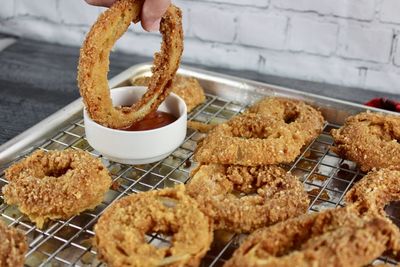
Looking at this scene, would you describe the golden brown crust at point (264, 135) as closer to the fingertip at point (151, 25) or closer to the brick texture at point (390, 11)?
the fingertip at point (151, 25)

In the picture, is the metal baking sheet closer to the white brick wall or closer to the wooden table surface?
the wooden table surface

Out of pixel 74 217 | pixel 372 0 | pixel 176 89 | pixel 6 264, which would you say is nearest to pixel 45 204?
pixel 74 217

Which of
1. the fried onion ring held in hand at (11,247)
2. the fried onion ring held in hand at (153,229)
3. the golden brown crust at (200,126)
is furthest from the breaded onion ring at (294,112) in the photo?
the fried onion ring held in hand at (11,247)

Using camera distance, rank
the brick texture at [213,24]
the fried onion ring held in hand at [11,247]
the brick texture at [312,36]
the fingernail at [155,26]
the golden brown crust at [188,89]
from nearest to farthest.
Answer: the fried onion ring held in hand at [11,247] → the fingernail at [155,26] → the golden brown crust at [188,89] → the brick texture at [312,36] → the brick texture at [213,24]

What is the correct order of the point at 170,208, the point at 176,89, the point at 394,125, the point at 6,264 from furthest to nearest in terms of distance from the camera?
the point at 176,89 → the point at 394,125 → the point at 170,208 → the point at 6,264

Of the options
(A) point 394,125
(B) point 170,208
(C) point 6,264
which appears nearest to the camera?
(C) point 6,264

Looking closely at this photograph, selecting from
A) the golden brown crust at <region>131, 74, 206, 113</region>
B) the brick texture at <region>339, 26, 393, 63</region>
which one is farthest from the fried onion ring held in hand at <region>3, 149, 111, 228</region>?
Answer: the brick texture at <region>339, 26, 393, 63</region>

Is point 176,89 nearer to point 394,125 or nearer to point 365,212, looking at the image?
point 394,125

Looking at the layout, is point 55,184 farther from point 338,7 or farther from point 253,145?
point 338,7
